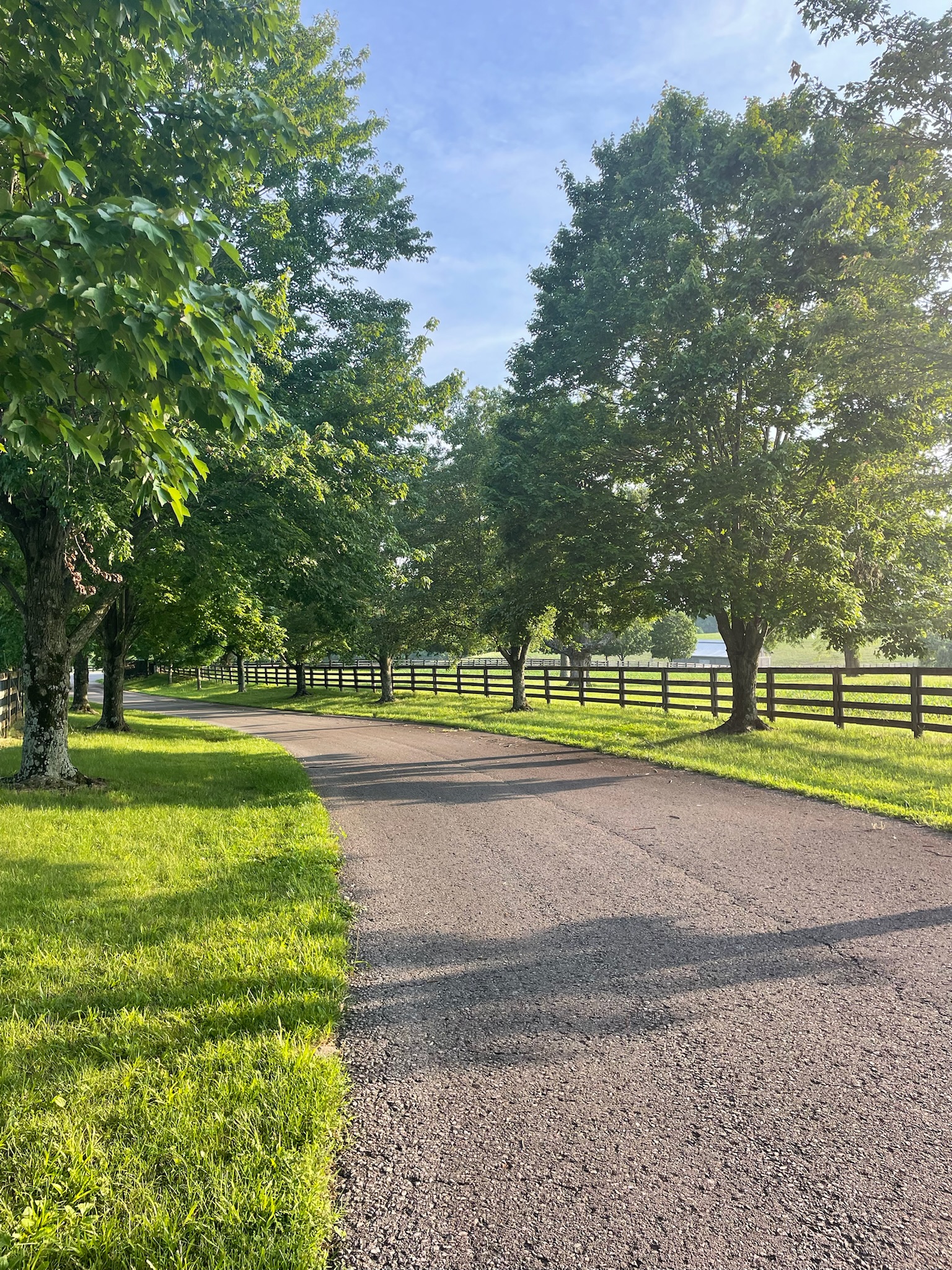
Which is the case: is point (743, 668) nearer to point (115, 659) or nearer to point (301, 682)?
point (115, 659)

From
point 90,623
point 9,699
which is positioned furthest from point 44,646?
point 9,699

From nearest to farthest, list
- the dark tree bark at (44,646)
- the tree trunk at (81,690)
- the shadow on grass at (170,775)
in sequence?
1. the shadow on grass at (170,775)
2. the dark tree bark at (44,646)
3. the tree trunk at (81,690)

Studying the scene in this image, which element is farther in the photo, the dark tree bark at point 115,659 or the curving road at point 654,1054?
the dark tree bark at point 115,659

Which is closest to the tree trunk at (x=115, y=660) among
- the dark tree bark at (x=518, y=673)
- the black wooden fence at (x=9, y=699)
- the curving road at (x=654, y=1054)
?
the black wooden fence at (x=9, y=699)

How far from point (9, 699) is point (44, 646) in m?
11.0

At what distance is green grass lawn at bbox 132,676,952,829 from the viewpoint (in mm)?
8406

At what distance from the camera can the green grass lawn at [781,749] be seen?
8406 millimetres

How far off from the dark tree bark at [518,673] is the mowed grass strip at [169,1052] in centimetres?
1702

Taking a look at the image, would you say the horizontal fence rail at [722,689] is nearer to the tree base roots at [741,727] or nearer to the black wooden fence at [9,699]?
the tree base roots at [741,727]

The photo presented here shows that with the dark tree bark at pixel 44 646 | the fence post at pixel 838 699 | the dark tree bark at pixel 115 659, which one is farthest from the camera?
the dark tree bark at pixel 115 659

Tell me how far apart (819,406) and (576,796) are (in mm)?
9069

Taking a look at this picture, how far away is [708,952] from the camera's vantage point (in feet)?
13.8

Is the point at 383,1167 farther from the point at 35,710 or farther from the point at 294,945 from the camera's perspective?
the point at 35,710

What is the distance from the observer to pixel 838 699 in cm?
1433
